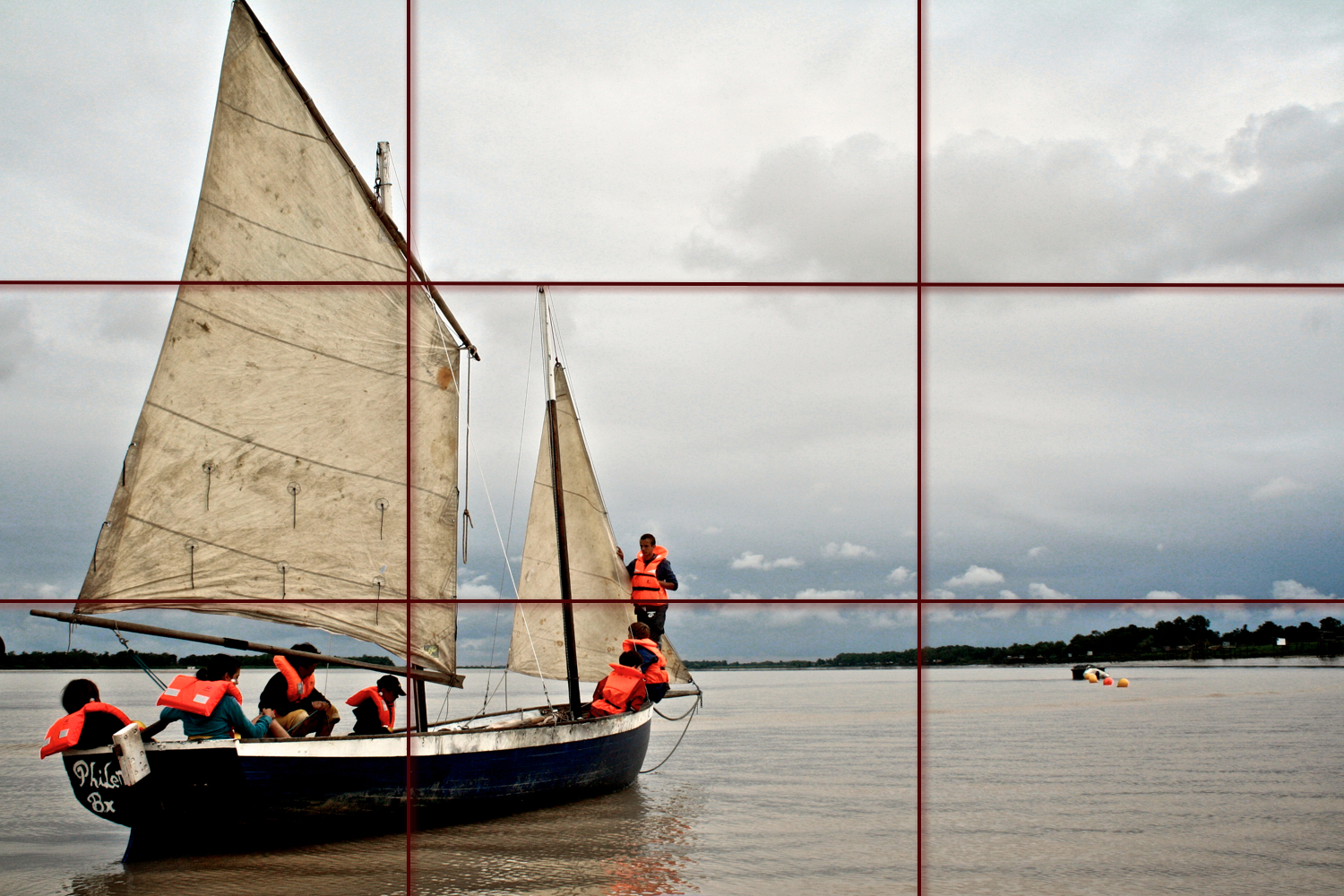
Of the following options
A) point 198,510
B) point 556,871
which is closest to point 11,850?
point 198,510

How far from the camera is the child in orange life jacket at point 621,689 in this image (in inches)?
615

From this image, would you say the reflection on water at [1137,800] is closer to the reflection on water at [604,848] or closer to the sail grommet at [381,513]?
the reflection on water at [604,848]

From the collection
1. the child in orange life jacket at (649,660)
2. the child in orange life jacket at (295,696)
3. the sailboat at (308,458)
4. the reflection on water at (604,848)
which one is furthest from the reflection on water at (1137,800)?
the child in orange life jacket at (295,696)

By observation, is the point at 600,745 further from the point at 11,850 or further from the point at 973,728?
the point at 973,728

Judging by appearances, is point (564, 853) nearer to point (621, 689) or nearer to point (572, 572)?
point (621, 689)

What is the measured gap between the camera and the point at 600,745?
50.3ft

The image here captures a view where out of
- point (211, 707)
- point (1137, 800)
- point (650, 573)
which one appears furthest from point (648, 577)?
point (1137, 800)

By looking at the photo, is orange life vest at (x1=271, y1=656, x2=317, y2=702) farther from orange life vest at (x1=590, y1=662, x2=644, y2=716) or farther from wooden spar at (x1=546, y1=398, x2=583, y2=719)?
orange life vest at (x1=590, y1=662, x2=644, y2=716)

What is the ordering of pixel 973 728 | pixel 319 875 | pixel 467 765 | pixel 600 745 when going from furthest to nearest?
pixel 973 728 → pixel 600 745 → pixel 467 765 → pixel 319 875

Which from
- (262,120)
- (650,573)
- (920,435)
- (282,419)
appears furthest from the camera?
(650,573)

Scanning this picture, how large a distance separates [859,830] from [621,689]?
3.70m

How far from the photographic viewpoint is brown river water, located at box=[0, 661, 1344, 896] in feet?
36.3

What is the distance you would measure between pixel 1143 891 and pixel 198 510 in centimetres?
1074

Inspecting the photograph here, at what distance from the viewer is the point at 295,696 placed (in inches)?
513
